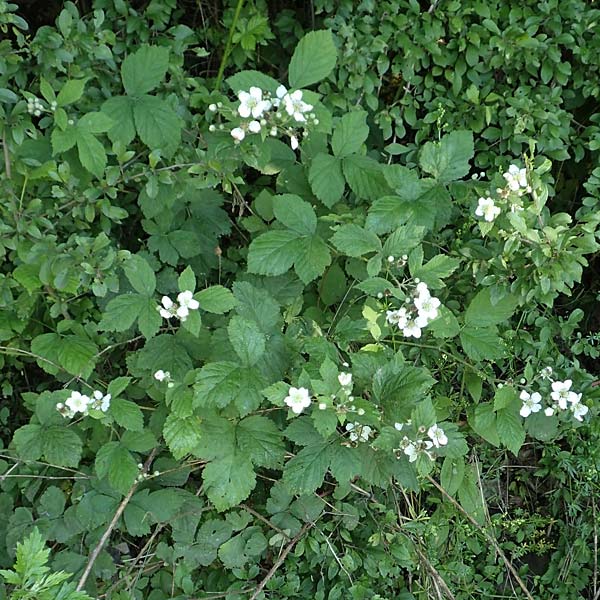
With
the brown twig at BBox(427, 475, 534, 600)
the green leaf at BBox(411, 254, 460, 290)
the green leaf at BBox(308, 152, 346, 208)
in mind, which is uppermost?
the green leaf at BBox(308, 152, 346, 208)

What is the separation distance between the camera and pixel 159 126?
1.96 meters

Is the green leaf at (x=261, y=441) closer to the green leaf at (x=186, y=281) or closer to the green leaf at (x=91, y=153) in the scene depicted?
the green leaf at (x=186, y=281)

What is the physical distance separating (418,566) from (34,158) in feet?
5.69

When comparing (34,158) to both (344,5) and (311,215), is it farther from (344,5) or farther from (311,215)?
(344,5)

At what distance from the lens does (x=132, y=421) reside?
1.86m

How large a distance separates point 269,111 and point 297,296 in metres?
0.56

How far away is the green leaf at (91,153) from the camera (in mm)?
1867

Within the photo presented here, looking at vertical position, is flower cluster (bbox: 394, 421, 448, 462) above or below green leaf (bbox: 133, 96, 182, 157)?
below

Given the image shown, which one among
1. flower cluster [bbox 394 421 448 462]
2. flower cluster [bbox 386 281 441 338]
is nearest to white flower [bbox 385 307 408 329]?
flower cluster [bbox 386 281 441 338]

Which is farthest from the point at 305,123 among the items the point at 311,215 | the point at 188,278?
the point at 188,278

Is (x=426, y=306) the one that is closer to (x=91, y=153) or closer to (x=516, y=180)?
(x=516, y=180)

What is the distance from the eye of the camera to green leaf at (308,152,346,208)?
204 centimetres

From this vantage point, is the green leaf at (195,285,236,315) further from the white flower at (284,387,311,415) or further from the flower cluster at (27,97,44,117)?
→ the flower cluster at (27,97,44,117)

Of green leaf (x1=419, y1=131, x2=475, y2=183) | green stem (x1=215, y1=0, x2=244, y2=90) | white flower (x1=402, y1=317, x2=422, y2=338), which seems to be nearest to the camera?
white flower (x1=402, y1=317, x2=422, y2=338)
